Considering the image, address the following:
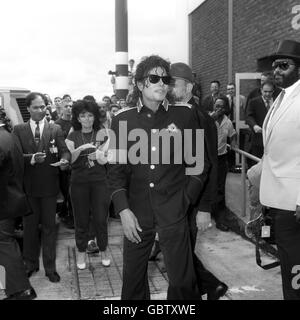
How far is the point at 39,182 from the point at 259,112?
141 inches

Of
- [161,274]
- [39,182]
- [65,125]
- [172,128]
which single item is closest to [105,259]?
[161,274]

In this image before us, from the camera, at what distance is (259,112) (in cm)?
695

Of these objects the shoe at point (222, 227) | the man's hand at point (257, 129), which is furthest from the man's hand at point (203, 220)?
the man's hand at point (257, 129)

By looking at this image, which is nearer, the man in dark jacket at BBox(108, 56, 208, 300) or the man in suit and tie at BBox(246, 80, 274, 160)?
the man in dark jacket at BBox(108, 56, 208, 300)

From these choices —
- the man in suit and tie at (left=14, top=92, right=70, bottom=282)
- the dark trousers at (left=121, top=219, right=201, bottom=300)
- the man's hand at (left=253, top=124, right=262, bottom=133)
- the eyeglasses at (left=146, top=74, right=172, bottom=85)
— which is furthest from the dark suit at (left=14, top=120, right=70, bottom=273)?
the man's hand at (left=253, top=124, right=262, bottom=133)

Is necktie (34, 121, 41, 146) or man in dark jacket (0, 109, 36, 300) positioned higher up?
necktie (34, 121, 41, 146)

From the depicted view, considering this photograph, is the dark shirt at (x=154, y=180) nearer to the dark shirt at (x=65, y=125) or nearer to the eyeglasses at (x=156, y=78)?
the eyeglasses at (x=156, y=78)

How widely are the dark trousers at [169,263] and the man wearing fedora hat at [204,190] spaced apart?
0.78 ft

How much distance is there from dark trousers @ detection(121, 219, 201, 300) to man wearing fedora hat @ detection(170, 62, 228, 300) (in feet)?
0.78

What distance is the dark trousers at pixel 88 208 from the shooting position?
529 cm

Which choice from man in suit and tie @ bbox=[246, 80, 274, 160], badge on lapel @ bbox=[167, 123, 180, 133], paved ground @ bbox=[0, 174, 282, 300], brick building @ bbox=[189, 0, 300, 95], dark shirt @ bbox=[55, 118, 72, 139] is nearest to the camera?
badge on lapel @ bbox=[167, 123, 180, 133]

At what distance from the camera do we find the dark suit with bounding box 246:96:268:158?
6922mm

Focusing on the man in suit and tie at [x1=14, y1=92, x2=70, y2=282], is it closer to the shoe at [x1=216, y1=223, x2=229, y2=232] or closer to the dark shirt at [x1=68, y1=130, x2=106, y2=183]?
the dark shirt at [x1=68, y1=130, x2=106, y2=183]
